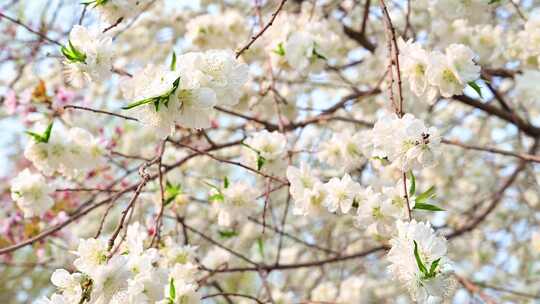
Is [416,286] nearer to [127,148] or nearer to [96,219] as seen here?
[127,148]

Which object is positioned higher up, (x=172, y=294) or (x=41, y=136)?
(x=41, y=136)

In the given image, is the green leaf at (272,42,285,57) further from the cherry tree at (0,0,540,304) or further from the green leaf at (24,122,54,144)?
the green leaf at (24,122,54,144)

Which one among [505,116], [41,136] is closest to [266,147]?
[41,136]

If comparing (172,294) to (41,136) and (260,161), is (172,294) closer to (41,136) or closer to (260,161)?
(260,161)

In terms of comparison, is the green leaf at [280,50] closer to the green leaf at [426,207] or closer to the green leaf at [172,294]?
the green leaf at [426,207]

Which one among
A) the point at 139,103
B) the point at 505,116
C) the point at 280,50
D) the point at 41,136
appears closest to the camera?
the point at 139,103

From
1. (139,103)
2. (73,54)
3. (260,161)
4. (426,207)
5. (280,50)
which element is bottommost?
(426,207)

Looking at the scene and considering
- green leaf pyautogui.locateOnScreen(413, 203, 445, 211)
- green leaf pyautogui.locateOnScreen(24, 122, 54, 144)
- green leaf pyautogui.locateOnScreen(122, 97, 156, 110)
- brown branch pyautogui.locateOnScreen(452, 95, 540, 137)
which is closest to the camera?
green leaf pyautogui.locateOnScreen(122, 97, 156, 110)

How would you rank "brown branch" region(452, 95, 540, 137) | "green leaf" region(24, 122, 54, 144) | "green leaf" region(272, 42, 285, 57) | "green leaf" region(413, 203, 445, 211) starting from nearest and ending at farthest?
"green leaf" region(413, 203, 445, 211) → "green leaf" region(24, 122, 54, 144) → "green leaf" region(272, 42, 285, 57) → "brown branch" region(452, 95, 540, 137)

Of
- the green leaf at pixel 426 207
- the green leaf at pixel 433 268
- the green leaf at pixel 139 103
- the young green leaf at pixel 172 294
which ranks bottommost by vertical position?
the green leaf at pixel 433 268

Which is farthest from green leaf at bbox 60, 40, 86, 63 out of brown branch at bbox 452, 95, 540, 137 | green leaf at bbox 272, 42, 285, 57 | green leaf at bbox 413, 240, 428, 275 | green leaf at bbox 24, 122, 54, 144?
brown branch at bbox 452, 95, 540, 137

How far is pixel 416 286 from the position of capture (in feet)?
3.61

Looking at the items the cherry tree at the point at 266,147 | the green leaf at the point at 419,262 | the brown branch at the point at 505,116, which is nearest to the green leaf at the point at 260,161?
the cherry tree at the point at 266,147

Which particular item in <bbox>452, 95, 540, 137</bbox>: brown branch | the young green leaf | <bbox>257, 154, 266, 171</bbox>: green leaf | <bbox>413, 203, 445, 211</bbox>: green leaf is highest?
<bbox>452, 95, 540, 137</bbox>: brown branch
